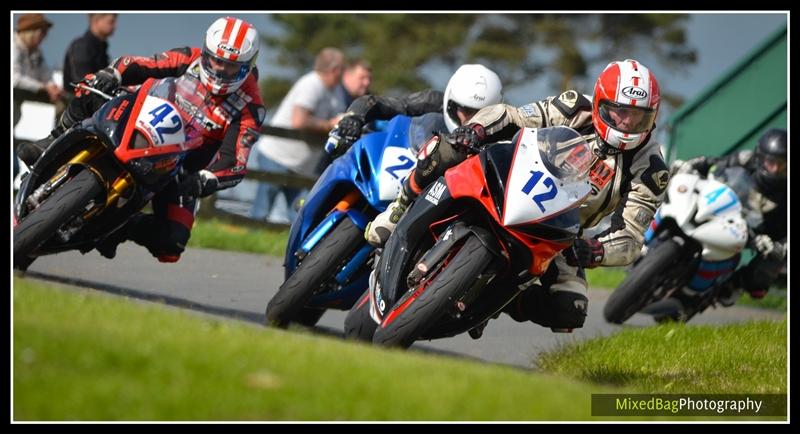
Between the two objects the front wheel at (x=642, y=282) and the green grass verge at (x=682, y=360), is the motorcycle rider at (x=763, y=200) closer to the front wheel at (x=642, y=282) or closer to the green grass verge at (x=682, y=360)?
the front wheel at (x=642, y=282)

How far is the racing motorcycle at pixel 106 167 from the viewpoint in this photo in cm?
862

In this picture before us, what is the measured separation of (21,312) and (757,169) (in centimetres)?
808

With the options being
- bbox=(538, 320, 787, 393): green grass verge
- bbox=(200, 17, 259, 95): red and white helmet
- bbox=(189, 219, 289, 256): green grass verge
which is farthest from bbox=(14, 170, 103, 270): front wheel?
bbox=(189, 219, 289, 256): green grass verge

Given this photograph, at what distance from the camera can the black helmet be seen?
1273 cm

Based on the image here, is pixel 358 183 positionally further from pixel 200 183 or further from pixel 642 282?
pixel 642 282

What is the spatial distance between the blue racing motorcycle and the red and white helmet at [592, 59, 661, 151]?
123cm

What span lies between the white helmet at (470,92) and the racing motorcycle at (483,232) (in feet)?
3.72

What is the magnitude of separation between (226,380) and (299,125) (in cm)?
985

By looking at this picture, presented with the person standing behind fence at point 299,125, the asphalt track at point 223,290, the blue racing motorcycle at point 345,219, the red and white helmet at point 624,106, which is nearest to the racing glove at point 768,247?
the asphalt track at point 223,290

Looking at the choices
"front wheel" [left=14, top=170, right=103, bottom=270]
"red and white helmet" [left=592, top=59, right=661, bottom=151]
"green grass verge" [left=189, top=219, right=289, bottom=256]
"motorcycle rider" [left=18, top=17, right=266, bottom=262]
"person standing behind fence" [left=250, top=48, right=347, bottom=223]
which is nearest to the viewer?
"red and white helmet" [left=592, top=59, right=661, bottom=151]

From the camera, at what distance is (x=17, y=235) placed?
28.1 feet

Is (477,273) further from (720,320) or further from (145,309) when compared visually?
(720,320)

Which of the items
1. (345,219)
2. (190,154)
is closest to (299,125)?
(190,154)

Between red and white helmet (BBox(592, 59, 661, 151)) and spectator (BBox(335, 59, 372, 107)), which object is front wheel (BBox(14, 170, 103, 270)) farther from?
spectator (BBox(335, 59, 372, 107))
